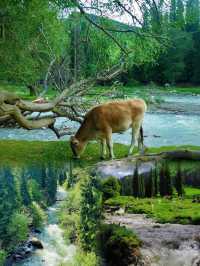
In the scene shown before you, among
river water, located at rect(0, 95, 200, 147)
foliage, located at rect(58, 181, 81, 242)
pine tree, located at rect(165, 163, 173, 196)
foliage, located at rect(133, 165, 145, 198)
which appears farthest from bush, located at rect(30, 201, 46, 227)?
river water, located at rect(0, 95, 200, 147)

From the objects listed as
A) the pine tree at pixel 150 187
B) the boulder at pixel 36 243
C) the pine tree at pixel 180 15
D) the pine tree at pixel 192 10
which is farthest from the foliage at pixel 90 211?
the pine tree at pixel 192 10

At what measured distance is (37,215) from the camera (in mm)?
10656

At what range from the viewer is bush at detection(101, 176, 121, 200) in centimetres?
1121

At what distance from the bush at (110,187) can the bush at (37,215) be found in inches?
53.7

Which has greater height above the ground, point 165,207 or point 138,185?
point 165,207

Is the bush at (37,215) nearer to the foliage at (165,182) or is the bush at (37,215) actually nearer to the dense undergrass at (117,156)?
the dense undergrass at (117,156)

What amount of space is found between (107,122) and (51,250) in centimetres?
623

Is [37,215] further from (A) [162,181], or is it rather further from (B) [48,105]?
(B) [48,105]

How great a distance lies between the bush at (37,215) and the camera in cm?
1034

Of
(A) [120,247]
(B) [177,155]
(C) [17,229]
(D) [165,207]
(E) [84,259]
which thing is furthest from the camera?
(B) [177,155]

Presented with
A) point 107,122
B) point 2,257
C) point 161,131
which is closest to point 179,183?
point 107,122

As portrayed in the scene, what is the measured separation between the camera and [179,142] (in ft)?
71.2

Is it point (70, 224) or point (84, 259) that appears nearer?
point (84, 259)

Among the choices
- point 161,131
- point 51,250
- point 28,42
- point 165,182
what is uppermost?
point 28,42
